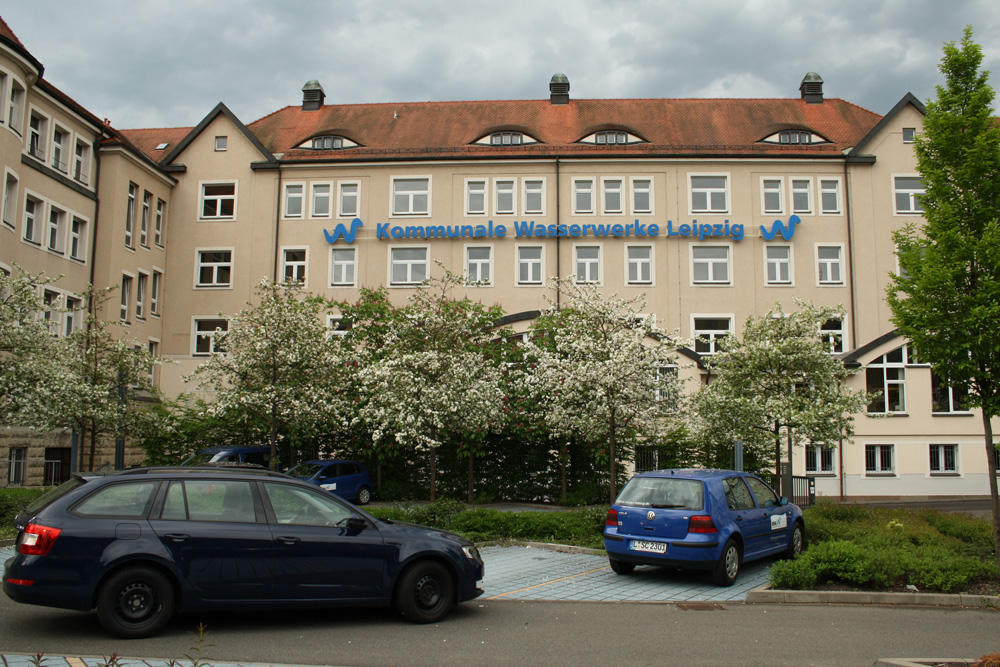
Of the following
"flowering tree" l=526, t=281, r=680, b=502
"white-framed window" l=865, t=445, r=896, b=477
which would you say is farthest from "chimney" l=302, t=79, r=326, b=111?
"white-framed window" l=865, t=445, r=896, b=477

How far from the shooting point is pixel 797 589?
9.88 meters

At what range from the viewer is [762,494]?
12133 mm

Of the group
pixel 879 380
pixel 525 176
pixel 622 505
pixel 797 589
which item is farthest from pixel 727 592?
pixel 525 176

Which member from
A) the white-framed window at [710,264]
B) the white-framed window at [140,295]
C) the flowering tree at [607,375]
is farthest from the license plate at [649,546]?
the white-framed window at [140,295]

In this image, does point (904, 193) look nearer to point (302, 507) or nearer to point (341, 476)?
point (341, 476)

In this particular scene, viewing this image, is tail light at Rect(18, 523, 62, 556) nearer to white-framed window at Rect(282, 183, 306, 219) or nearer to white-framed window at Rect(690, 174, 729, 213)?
white-framed window at Rect(282, 183, 306, 219)

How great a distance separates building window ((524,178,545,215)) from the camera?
3509cm

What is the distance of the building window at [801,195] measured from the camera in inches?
1371

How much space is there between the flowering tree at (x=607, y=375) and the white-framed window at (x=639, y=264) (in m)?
14.8

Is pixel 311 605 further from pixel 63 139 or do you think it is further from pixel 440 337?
pixel 63 139

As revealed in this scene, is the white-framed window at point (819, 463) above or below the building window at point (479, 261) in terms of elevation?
below

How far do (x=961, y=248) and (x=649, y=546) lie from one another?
5.60 meters

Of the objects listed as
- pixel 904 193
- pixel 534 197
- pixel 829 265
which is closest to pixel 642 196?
pixel 534 197

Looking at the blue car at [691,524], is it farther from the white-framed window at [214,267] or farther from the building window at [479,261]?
the white-framed window at [214,267]
